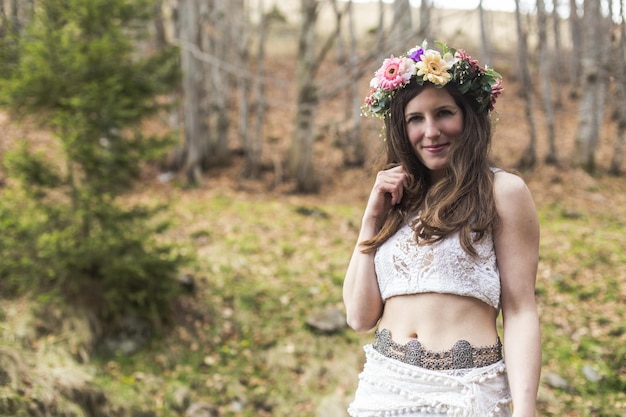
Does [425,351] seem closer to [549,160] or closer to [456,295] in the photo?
[456,295]

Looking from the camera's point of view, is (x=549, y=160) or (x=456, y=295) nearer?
(x=456, y=295)

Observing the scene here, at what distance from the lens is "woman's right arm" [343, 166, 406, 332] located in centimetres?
222

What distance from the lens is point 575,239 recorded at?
880 centimetres

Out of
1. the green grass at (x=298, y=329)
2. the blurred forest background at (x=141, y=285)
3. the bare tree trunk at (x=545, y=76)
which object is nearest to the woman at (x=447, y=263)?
the blurred forest background at (x=141, y=285)

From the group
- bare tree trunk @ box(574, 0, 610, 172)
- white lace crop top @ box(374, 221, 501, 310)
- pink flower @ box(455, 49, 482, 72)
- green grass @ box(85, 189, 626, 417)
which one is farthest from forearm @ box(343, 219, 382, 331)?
bare tree trunk @ box(574, 0, 610, 172)

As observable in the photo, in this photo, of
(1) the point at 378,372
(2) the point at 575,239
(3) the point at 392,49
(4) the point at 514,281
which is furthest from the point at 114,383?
(3) the point at 392,49

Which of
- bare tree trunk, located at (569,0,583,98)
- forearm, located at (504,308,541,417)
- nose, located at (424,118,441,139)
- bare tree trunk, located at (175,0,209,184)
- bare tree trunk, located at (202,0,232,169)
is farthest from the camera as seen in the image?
bare tree trunk, located at (569,0,583,98)

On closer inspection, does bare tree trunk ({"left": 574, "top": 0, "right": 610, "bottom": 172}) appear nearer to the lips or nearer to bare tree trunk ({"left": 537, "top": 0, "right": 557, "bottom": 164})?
bare tree trunk ({"left": 537, "top": 0, "right": 557, "bottom": 164})

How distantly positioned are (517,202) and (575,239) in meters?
7.59

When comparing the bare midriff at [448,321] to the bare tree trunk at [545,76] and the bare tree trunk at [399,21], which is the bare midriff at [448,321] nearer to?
the bare tree trunk at [399,21]

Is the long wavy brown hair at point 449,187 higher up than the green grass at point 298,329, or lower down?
higher up

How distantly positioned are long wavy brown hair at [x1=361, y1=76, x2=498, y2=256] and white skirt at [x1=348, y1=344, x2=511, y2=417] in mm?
411

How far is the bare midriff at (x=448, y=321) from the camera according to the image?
1982mm

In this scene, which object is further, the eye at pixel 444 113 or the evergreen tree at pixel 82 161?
the evergreen tree at pixel 82 161
